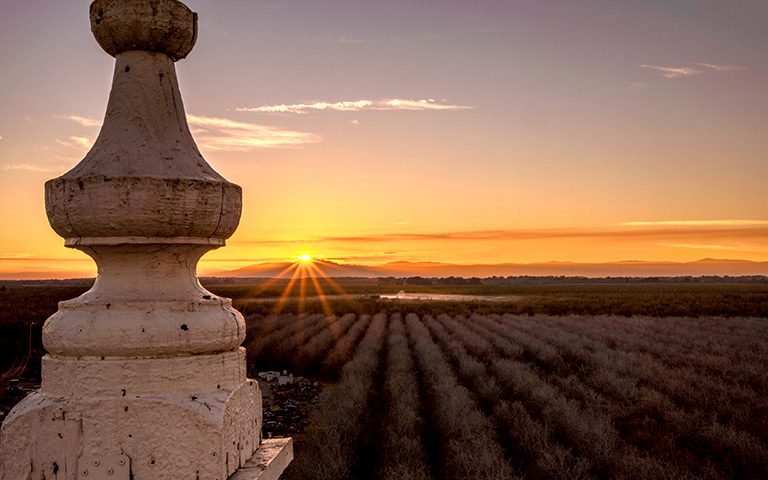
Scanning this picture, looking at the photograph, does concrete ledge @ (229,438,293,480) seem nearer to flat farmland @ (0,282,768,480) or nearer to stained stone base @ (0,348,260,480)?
stained stone base @ (0,348,260,480)

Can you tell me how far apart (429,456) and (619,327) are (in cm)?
1594

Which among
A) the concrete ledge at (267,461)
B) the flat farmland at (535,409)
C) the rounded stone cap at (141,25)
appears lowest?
the flat farmland at (535,409)

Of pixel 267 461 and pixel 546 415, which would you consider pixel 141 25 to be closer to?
pixel 267 461

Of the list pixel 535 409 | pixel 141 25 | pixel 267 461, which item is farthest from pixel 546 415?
pixel 141 25

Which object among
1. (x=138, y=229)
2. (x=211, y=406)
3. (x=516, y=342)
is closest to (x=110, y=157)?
(x=138, y=229)

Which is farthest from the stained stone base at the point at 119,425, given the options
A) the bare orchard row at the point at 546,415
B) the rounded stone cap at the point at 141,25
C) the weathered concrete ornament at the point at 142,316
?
the bare orchard row at the point at 546,415

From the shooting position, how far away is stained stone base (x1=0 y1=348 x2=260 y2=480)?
1.14 metres

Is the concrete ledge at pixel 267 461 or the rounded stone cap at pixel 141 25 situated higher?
the rounded stone cap at pixel 141 25

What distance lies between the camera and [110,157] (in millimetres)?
1242

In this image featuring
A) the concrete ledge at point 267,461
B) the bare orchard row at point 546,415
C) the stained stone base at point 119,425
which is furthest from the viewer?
the bare orchard row at point 546,415

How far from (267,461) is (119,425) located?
324 millimetres

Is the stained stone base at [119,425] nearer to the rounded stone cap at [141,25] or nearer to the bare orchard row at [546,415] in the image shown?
the rounded stone cap at [141,25]

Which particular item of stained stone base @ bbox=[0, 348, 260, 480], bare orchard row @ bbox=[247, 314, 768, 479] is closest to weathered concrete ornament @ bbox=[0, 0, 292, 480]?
stained stone base @ bbox=[0, 348, 260, 480]

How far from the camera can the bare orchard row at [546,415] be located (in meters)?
6.70
